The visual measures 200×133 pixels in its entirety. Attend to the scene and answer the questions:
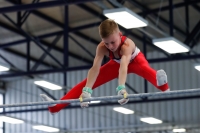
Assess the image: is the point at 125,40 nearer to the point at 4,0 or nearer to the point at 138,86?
the point at 4,0

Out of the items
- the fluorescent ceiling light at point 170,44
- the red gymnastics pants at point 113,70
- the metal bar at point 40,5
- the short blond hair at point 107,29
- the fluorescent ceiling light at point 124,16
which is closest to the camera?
the short blond hair at point 107,29

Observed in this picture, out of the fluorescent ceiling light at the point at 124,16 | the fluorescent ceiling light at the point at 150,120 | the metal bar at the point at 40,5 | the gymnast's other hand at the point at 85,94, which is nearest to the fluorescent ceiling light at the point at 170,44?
the fluorescent ceiling light at the point at 124,16

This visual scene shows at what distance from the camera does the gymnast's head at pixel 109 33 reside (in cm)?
662

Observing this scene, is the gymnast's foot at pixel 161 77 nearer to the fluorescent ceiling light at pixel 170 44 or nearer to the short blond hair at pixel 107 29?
the short blond hair at pixel 107 29

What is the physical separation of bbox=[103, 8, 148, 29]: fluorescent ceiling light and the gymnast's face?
5.21 meters

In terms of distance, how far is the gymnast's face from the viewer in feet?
22.0

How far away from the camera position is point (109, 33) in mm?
6617

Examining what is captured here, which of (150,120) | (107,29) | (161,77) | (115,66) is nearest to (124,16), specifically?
(115,66)

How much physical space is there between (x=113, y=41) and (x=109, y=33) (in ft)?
0.69

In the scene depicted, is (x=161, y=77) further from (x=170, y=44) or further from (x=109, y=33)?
(x=170, y=44)

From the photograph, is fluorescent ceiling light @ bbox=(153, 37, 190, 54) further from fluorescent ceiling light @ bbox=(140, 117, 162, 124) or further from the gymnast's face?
fluorescent ceiling light @ bbox=(140, 117, 162, 124)

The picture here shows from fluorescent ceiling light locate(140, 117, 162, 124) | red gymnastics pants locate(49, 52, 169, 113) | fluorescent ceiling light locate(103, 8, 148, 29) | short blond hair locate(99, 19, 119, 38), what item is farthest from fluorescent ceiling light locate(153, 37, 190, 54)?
fluorescent ceiling light locate(140, 117, 162, 124)

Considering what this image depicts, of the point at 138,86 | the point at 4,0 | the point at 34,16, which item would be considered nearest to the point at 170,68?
the point at 138,86

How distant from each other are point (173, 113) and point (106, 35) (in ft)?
63.8
